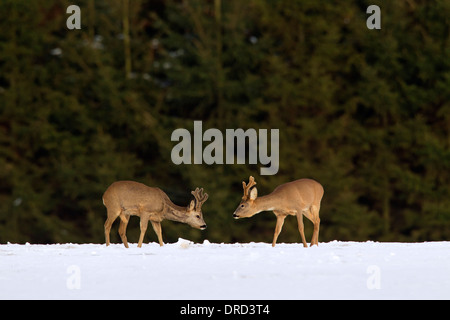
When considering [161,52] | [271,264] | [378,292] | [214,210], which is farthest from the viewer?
[161,52]

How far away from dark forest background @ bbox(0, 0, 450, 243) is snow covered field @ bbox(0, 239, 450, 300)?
1447 centimetres

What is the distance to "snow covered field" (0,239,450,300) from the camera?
9.73m

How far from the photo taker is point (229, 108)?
100.0ft

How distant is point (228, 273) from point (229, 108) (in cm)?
1934

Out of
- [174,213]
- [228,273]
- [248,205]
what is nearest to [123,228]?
[174,213]

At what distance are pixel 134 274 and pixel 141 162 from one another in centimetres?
1986

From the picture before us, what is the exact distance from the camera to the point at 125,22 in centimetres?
3206

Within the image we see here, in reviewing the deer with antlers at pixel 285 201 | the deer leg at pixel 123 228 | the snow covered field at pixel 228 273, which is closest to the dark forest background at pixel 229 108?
the deer leg at pixel 123 228

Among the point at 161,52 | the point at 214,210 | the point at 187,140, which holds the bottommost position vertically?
the point at 214,210

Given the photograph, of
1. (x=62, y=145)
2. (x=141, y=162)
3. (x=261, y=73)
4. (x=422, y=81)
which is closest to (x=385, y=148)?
(x=422, y=81)

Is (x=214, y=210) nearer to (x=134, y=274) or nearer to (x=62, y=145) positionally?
(x=62, y=145)

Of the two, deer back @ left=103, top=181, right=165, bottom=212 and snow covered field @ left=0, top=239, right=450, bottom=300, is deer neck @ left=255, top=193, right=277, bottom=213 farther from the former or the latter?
deer back @ left=103, top=181, right=165, bottom=212

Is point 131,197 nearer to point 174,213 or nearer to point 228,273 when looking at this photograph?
point 174,213

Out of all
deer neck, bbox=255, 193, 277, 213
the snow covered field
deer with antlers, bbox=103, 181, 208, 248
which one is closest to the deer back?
deer with antlers, bbox=103, 181, 208, 248
